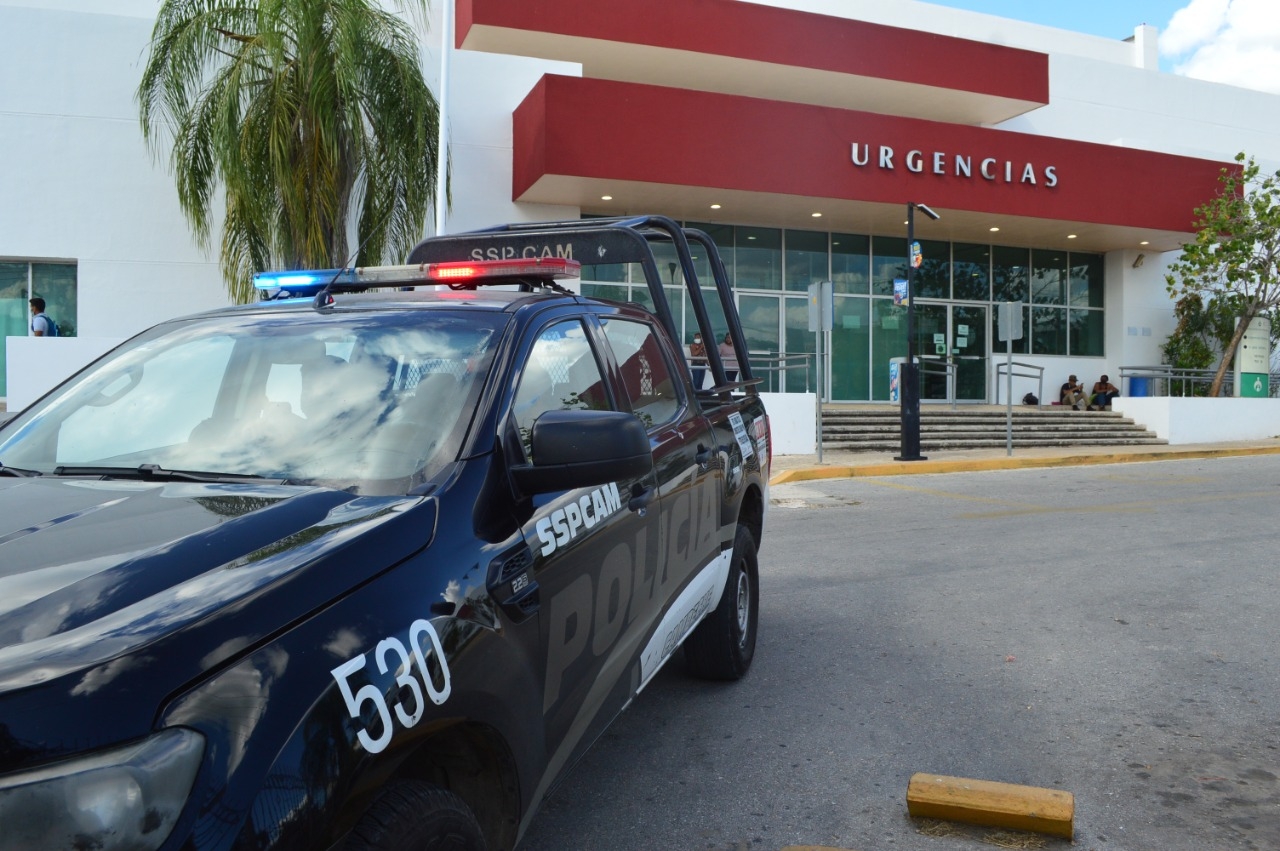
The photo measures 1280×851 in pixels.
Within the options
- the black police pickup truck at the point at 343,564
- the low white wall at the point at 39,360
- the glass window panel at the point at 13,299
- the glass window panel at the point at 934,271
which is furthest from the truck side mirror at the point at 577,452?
the glass window panel at the point at 934,271

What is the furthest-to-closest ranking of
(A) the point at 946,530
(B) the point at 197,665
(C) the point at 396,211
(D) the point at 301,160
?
1. (C) the point at 396,211
2. (D) the point at 301,160
3. (A) the point at 946,530
4. (B) the point at 197,665

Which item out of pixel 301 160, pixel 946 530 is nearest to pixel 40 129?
pixel 301 160

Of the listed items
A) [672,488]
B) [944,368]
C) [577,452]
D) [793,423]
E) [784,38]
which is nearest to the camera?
[577,452]

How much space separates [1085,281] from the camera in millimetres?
25750

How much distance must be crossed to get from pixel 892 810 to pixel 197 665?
262cm

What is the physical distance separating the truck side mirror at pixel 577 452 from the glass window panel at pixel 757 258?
19.8 metres

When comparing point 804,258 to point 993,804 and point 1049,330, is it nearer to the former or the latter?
point 1049,330

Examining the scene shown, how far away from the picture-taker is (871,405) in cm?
2264

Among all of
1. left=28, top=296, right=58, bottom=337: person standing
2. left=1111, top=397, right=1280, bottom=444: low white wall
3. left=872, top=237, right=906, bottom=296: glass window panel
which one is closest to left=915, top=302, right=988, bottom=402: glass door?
left=872, top=237, right=906, bottom=296: glass window panel

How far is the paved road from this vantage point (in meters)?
3.43

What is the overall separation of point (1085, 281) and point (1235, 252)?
12.1ft

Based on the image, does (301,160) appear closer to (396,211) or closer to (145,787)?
(396,211)

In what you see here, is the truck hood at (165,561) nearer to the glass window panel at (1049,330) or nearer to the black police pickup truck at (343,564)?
the black police pickup truck at (343,564)

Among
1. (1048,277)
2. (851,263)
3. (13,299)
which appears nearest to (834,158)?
(851,263)
